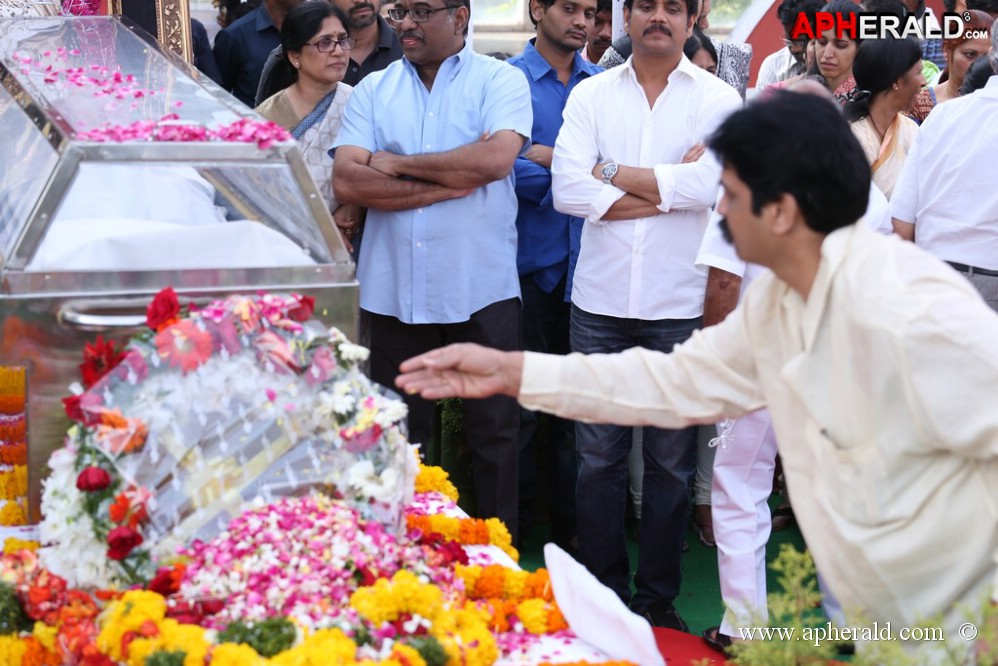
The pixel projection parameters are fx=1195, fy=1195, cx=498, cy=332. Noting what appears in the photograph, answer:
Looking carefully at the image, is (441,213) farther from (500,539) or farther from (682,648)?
(682,648)

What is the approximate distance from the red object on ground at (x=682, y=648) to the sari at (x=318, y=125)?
207cm

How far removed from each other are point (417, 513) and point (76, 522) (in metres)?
0.94

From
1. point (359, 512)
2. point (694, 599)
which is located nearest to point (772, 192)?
point (359, 512)

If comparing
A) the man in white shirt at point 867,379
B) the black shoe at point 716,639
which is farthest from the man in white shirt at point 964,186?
the man in white shirt at point 867,379

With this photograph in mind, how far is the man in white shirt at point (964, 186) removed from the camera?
444 cm

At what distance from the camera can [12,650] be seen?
2.48m

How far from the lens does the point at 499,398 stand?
14.6 ft

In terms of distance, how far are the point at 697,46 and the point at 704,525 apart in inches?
83.4

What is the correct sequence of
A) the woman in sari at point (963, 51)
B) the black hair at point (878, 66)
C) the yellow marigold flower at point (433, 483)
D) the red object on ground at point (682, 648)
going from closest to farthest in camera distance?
the yellow marigold flower at point (433, 483), the red object on ground at point (682, 648), the black hair at point (878, 66), the woman in sari at point (963, 51)

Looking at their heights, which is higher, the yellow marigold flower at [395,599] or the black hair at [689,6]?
the black hair at [689,6]

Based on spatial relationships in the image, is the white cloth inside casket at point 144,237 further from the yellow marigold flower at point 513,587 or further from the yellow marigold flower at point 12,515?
the yellow marigold flower at point 513,587

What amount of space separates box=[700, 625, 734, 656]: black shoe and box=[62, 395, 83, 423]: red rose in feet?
7.80

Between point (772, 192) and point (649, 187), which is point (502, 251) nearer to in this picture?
point (649, 187)

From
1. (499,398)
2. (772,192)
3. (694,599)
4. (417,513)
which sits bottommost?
(694,599)
